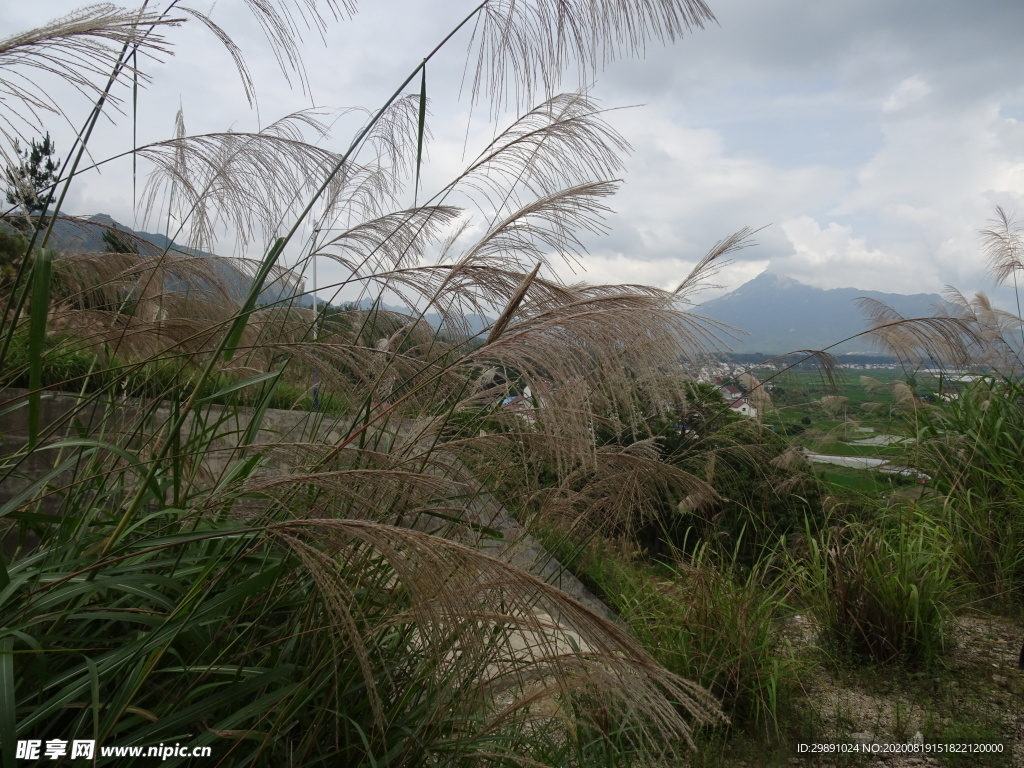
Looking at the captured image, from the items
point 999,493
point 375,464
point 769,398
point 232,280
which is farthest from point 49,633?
point 999,493

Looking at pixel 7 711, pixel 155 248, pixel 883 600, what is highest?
pixel 155 248

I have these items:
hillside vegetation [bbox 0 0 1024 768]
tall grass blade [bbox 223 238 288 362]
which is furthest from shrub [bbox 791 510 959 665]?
tall grass blade [bbox 223 238 288 362]

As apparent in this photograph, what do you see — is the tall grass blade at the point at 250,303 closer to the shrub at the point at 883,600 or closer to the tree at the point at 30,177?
the tree at the point at 30,177

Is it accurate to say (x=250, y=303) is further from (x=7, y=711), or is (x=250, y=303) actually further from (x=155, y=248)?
(x=155, y=248)

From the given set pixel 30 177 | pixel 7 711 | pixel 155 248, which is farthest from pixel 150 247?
pixel 7 711

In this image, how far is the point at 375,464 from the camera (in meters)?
1.87

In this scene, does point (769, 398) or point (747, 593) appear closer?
point (747, 593)

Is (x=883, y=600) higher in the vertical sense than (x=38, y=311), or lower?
lower

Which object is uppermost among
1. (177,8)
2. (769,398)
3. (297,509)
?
(177,8)

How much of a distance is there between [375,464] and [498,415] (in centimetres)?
39

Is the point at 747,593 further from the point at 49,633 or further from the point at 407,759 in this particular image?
the point at 49,633

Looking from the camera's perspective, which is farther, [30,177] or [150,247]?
[150,247]

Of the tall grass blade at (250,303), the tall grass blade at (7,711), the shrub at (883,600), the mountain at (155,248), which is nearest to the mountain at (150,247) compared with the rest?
the mountain at (155,248)

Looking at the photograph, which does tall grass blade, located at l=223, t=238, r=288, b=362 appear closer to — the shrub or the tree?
the tree
